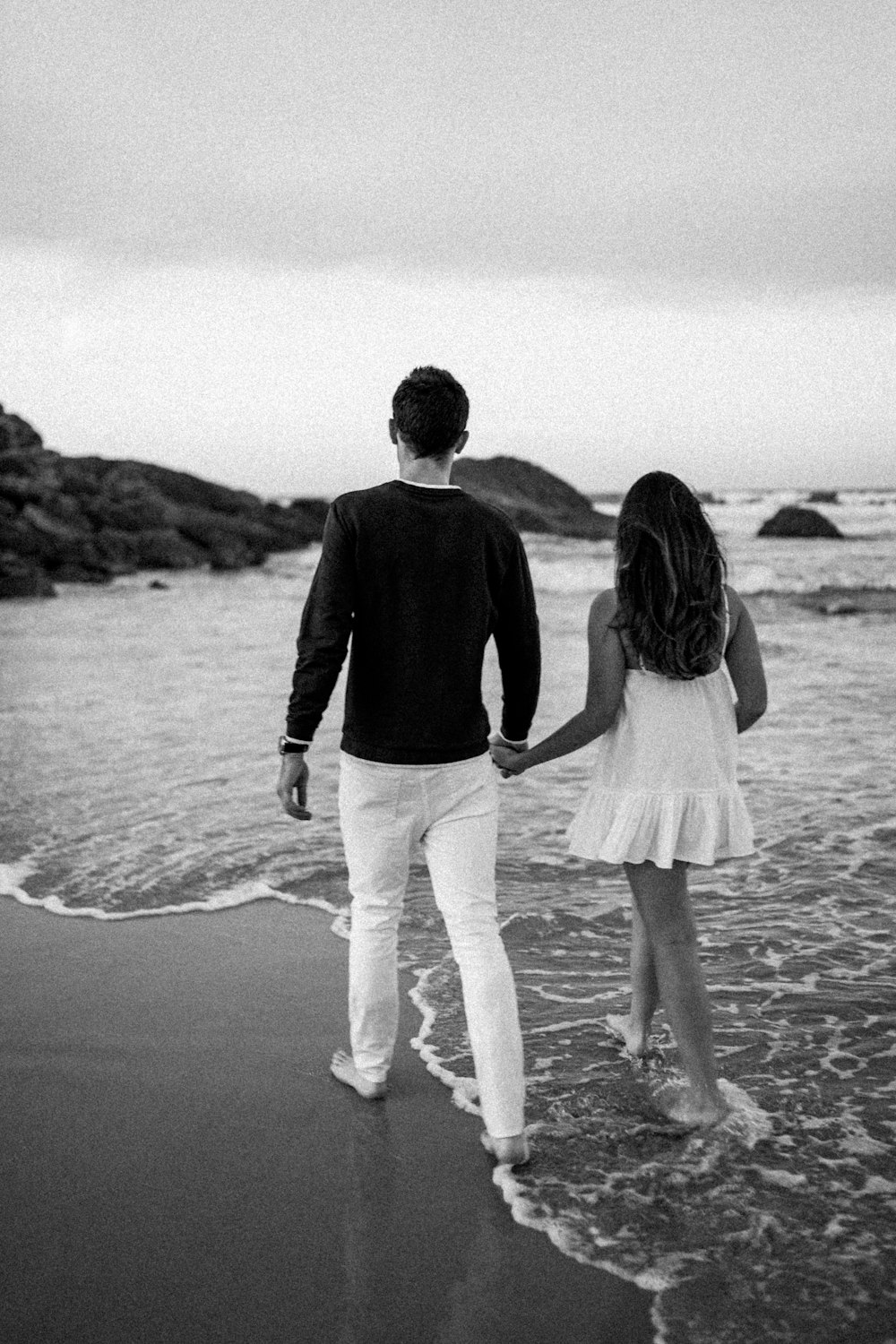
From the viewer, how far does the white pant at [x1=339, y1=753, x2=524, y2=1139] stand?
9.97 feet

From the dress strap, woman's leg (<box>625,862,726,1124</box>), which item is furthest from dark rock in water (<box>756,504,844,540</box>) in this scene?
woman's leg (<box>625,862,726,1124</box>)

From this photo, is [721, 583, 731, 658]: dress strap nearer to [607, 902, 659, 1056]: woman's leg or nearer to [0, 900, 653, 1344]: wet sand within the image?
[607, 902, 659, 1056]: woman's leg

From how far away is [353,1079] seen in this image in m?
3.42

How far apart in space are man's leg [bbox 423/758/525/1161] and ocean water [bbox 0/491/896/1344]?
19cm

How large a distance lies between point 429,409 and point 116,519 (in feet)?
113

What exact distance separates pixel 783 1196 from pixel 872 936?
2036mm

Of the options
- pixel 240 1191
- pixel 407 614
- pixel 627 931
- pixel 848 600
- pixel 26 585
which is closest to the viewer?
pixel 240 1191

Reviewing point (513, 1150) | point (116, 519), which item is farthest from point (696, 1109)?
point (116, 519)

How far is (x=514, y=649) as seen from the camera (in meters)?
3.20

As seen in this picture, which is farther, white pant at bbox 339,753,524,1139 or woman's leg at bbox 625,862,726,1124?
woman's leg at bbox 625,862,726,1124

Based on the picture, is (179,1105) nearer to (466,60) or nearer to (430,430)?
(430,430)

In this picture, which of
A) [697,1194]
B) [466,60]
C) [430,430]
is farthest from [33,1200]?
[466,60]

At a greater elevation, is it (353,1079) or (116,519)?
(116,519)

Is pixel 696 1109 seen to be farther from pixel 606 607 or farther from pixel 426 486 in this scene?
pixel 426 486
